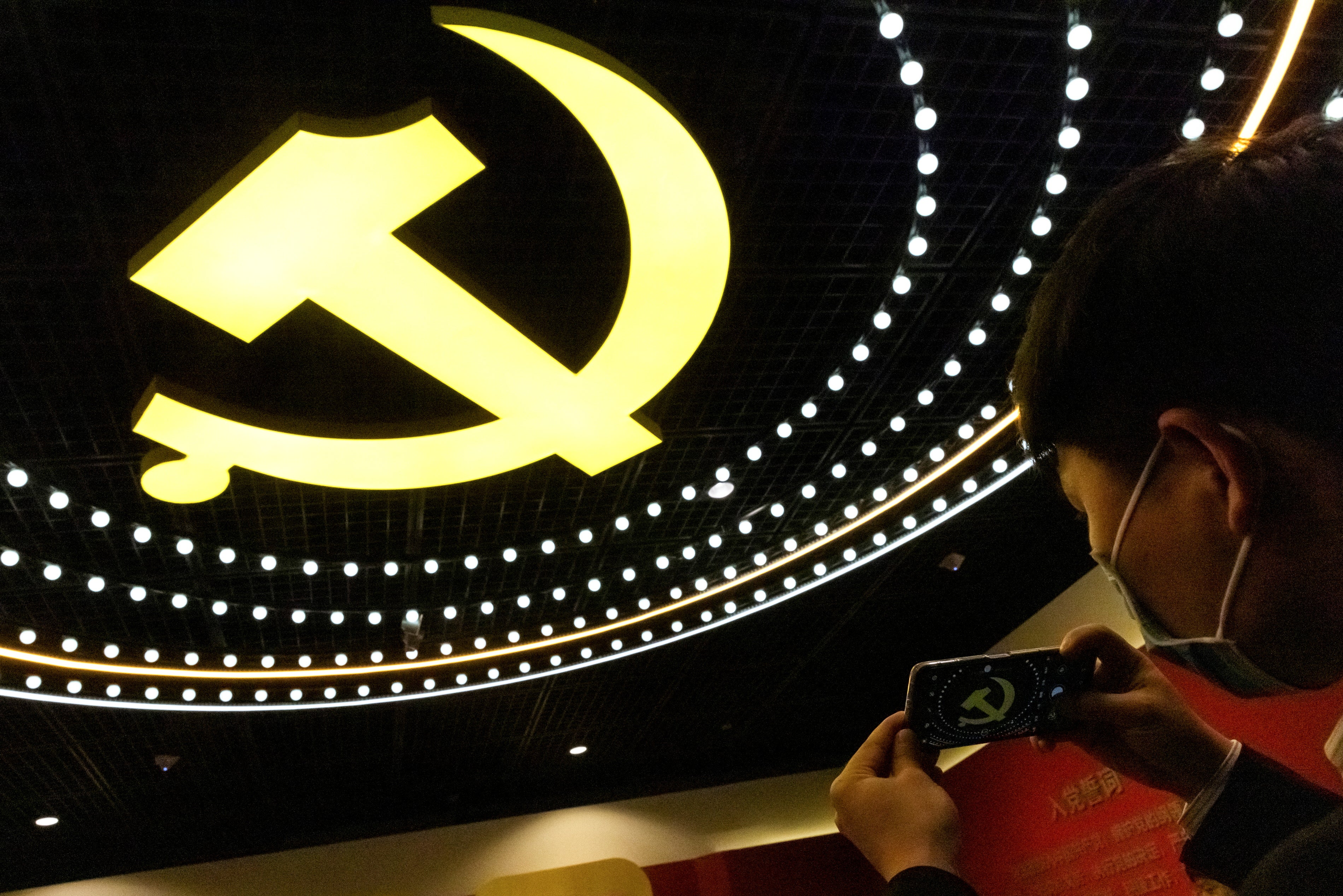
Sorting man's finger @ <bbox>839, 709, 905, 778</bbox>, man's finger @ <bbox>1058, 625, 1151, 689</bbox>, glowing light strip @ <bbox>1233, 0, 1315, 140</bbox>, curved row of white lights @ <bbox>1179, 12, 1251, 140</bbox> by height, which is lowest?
man's finger @ <bbox>839, 709, 905, 778</bbox>

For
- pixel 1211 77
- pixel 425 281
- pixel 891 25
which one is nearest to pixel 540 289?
pixel 425 281

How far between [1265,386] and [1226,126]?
6.19 ft

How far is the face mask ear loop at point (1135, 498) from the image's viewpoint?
948 mm

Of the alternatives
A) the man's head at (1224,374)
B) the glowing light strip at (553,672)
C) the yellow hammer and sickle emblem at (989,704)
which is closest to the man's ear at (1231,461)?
the man's head at (1224,374)

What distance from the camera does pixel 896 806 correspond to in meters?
1.12

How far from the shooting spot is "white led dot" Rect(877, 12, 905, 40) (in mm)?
1934

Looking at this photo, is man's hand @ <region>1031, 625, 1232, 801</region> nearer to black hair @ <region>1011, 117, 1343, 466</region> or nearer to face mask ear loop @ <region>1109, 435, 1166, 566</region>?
face mask ear loop @ <region>1109, 435, 1166, 566</region>

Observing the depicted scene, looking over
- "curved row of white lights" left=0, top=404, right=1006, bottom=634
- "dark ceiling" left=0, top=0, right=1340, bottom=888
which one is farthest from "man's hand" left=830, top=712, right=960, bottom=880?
"curved row of white lights" left=0, top=404, right=1006, bottom=634

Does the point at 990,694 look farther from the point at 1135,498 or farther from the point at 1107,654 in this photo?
the point at 1135,498

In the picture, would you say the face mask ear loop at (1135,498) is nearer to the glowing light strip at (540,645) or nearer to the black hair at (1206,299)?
the black hair at (1206,299)

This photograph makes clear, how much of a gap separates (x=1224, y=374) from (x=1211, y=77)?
1.72m

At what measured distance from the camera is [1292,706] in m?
3.82

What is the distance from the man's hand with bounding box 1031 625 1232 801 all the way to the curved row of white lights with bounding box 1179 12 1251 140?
3.51 ft

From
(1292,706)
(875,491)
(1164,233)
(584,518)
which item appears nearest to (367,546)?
(584,518)
